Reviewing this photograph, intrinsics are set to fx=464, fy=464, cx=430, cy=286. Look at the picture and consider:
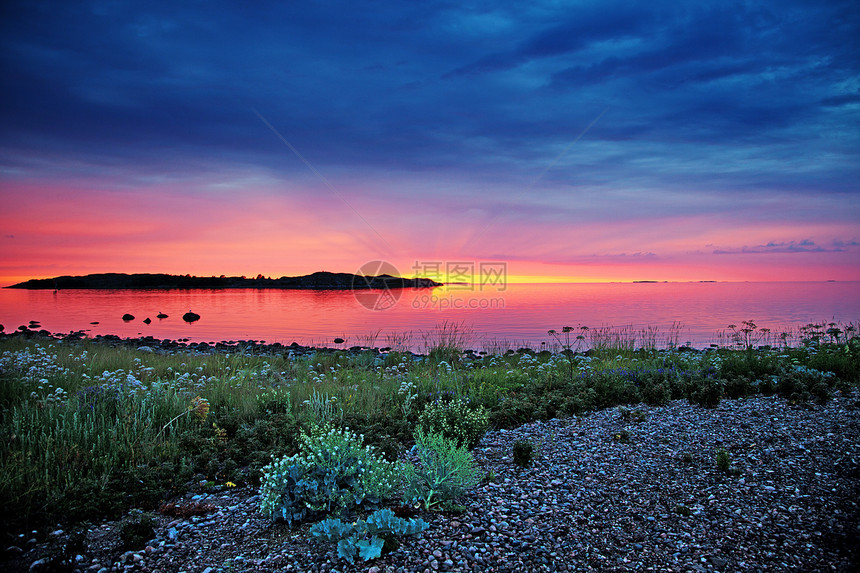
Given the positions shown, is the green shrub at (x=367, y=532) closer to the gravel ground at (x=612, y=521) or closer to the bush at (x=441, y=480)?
the gravel ground at (x=612, y=521)

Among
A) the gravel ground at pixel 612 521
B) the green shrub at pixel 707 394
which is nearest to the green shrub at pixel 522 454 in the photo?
the gravel ground at pixel 612 521

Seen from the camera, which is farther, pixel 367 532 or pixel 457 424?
pixel 457 424

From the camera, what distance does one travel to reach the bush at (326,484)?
4035 millimetres

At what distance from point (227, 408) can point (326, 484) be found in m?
3.75

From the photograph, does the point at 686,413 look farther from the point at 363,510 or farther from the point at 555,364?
the point at 363,510

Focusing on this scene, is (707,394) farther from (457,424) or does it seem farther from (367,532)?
(367,532)

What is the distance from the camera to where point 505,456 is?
5355 millimetres

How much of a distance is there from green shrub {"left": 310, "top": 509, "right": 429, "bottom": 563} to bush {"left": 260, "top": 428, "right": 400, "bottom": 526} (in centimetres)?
38

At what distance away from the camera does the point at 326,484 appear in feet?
13.5

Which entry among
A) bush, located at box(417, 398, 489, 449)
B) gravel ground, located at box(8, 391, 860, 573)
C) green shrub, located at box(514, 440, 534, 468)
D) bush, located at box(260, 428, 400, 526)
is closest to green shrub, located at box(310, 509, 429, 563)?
gravel ground, located at box(8, 391, 860, 573)

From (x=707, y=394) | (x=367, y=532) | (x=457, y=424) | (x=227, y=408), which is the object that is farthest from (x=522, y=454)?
(x=227, y=408)

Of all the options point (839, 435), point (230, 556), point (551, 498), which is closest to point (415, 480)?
point (551, 498)

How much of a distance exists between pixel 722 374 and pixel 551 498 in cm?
569

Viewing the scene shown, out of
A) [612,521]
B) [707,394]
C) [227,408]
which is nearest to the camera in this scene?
[612,521]
